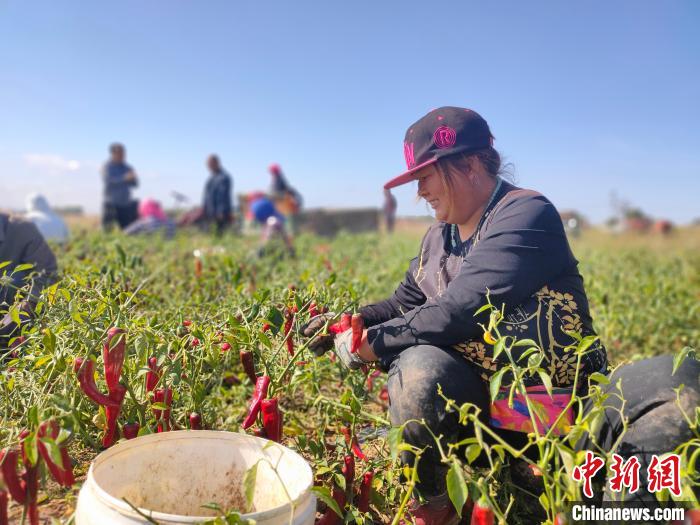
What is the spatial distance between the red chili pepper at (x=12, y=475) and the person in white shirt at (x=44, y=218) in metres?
4.16

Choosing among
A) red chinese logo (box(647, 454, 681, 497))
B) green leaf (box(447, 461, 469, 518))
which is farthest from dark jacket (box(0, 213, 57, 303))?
red chinese logo (box(647, 454, 681, 497))

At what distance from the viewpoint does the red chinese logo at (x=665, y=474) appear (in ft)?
4.66

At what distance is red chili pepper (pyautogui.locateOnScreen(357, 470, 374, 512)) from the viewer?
5.80 ft

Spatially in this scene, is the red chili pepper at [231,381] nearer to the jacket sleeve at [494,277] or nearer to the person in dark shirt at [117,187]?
the jacket sleeve at [494,277]

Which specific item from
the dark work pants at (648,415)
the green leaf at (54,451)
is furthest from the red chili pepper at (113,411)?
the dark work pants at (648,415)

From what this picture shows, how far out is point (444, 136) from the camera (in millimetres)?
2039

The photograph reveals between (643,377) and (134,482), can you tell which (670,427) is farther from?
(134,482)

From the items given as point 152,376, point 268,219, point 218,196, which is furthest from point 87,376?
point 218,196

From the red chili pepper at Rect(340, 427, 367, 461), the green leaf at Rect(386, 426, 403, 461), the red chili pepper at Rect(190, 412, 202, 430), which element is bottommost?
the red chili pepper at Rect(340, 427, 367, 461)

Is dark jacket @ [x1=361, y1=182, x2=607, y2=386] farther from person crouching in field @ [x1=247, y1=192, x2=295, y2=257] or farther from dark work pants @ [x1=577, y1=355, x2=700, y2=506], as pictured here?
person crouching in field @ [x1=247, y1=192, x2=295, y2=257]

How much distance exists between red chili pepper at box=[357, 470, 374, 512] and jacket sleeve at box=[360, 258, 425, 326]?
0.64 meters

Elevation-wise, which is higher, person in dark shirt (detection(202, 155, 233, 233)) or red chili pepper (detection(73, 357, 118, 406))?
person in dark shirt (detection(202, 155, 233, 233))

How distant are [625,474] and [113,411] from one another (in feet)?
4.56

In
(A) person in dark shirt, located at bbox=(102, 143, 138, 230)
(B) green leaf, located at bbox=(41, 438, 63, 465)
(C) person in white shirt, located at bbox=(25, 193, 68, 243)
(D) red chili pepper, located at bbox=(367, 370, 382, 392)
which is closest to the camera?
(B) green leaf, located at bbox=(41, 438, 63, 465)
